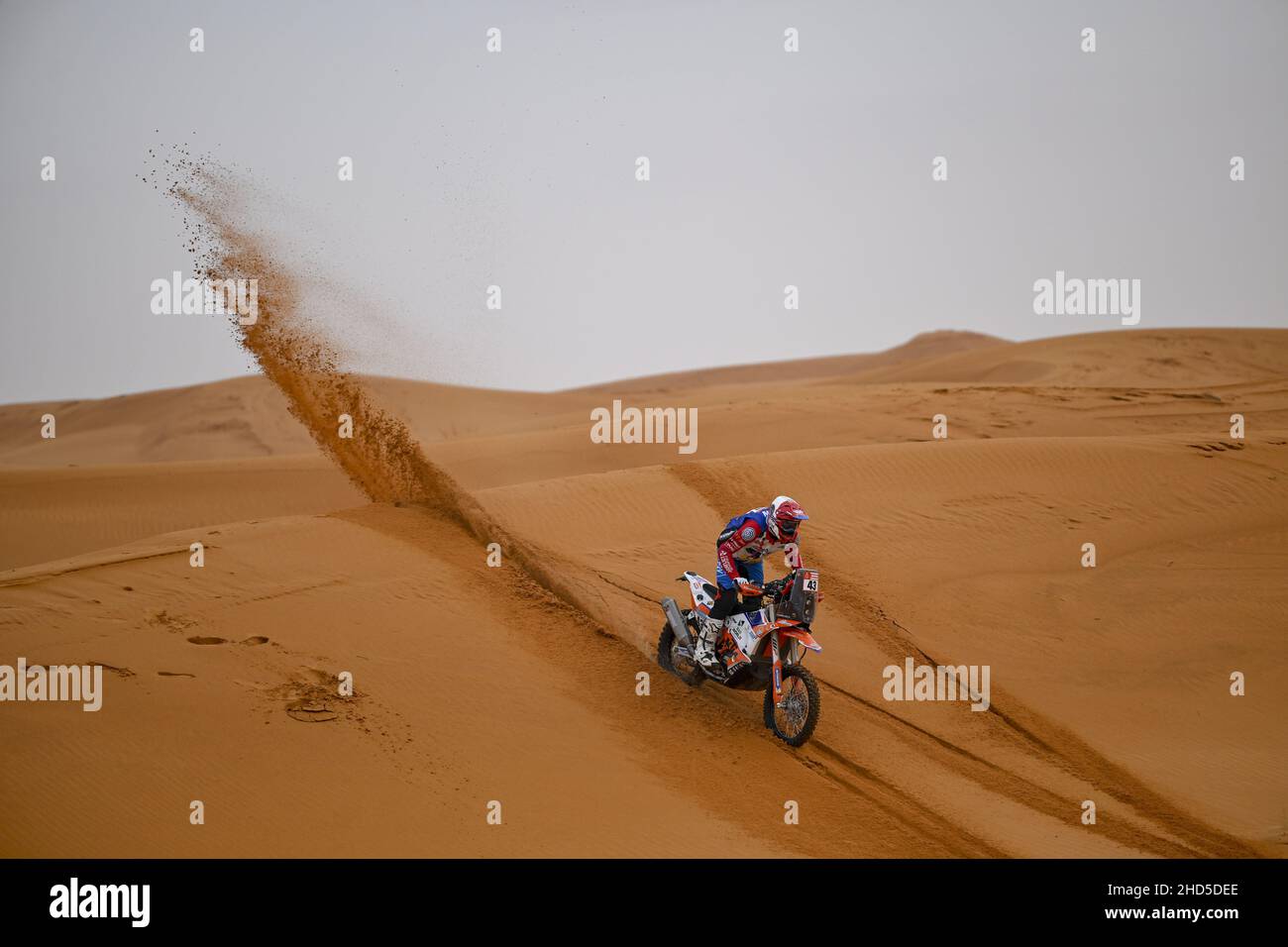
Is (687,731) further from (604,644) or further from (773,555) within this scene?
(773,555)

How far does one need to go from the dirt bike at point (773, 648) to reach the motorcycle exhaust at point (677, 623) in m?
0.01

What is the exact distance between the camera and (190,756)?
748 centimetres

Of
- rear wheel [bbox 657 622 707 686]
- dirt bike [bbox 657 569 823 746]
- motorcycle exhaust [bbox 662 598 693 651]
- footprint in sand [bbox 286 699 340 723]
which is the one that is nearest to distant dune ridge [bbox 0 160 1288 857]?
footprint in sand [bbox 286 699 340 723]

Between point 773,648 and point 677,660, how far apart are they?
4.68ft

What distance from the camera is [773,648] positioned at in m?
8.60

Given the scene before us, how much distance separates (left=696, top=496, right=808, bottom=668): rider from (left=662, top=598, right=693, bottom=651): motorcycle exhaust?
0.24 metres

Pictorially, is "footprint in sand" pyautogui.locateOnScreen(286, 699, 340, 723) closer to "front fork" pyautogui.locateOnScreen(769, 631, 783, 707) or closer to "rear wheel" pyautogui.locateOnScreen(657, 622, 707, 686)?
"rear wheel" pyautogui.locateOnScreen(657, 622, 707, 686)

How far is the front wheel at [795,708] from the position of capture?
838cm

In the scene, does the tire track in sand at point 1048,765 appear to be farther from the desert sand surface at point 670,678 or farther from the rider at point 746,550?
the rider at point 746,550

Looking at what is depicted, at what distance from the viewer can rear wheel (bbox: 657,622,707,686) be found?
955cm

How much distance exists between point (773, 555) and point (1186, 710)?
478 cm

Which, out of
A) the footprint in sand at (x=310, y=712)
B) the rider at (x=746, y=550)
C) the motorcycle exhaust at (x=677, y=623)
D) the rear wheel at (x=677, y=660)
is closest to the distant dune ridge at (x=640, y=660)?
the footprint in sand at (x=310, y=712)

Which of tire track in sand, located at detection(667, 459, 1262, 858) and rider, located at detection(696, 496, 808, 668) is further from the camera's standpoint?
rider, located at detection(696, 496, 808, 668)
